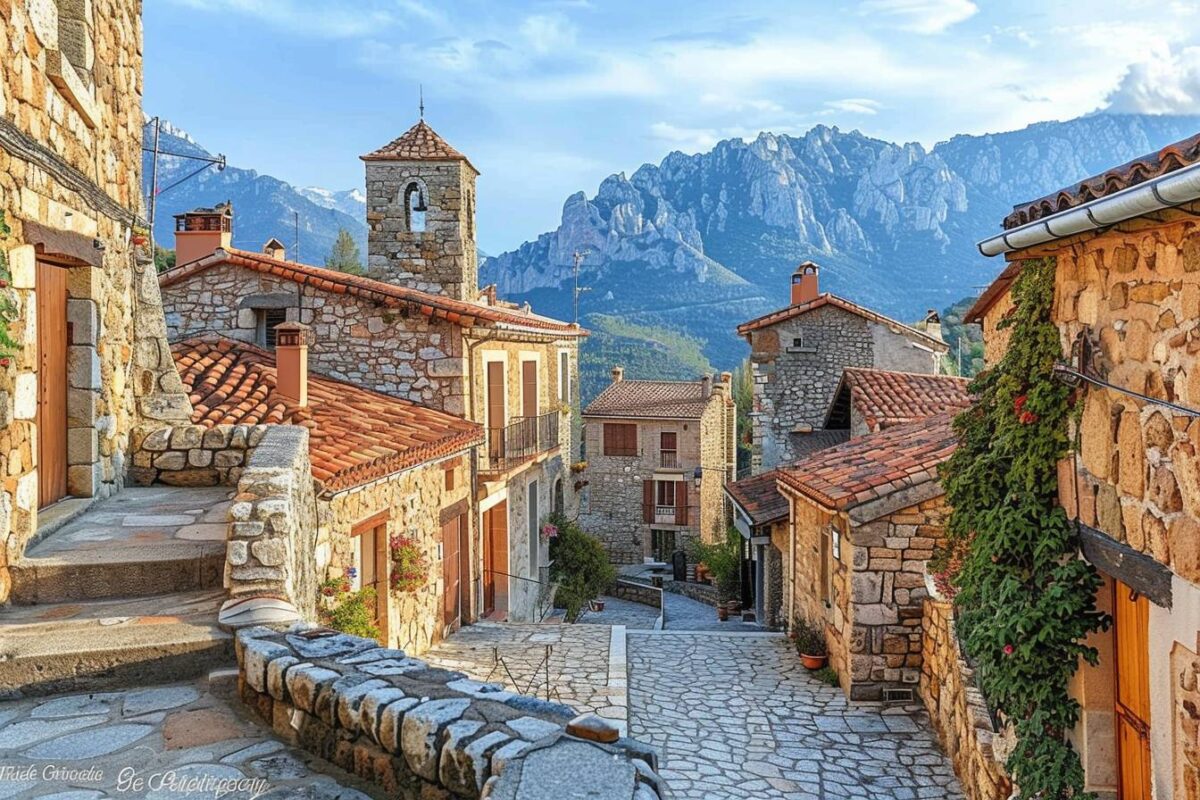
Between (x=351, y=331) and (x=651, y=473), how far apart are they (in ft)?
72.6

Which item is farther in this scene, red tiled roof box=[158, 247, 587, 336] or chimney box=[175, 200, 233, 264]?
chimney box=[175, 200, 233, 264]

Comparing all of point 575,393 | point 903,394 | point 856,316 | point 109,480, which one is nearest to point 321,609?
point 109,480

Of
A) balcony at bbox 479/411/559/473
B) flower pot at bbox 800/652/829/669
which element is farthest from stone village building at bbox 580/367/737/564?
flower pot at bbox 800/652/829/669

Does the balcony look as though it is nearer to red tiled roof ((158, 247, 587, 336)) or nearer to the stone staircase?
red tiled roof ((158, 247, 587, 336))

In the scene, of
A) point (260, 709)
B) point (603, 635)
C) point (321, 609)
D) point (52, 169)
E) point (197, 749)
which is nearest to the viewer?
point (197, 749)

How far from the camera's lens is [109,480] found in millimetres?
5984

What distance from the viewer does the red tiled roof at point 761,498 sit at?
45.5 ft

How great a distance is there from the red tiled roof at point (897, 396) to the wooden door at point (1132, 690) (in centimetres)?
949

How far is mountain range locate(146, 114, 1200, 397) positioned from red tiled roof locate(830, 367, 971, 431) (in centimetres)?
4173

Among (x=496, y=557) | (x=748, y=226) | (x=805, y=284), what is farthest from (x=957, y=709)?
(x=748, y=226)

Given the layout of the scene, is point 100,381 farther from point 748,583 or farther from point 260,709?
point 748,583

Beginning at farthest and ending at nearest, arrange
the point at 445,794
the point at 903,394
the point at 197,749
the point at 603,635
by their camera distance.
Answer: the point at 903,394 → the point at 603,635 → the point at 197,749 → the point at 445,794

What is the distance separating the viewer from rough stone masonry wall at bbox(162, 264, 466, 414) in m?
12.6

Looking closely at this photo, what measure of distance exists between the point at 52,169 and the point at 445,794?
4047 millimetres
